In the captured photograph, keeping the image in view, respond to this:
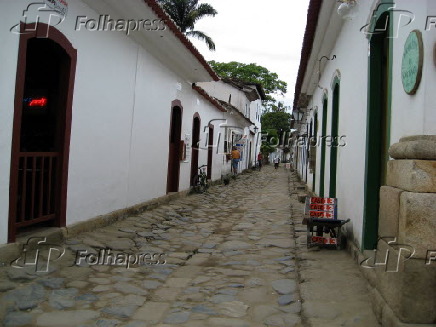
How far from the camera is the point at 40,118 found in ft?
19.5

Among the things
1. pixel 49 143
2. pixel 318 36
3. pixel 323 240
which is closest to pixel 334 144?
pixel 318 36

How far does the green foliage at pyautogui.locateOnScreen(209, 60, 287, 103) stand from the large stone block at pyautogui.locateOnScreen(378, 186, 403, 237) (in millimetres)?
39354

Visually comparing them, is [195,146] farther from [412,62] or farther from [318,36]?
[412,62]

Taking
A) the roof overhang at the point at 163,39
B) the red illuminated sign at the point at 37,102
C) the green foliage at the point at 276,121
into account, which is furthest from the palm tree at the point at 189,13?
the green foliage at the point at 276,121

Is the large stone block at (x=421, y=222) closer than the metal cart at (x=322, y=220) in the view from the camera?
Yes

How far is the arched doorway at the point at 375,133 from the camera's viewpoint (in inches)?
165

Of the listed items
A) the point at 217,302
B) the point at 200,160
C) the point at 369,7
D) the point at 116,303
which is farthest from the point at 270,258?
the point at 200,160

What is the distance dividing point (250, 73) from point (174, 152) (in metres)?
34.3

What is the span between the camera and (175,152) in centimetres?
1046
